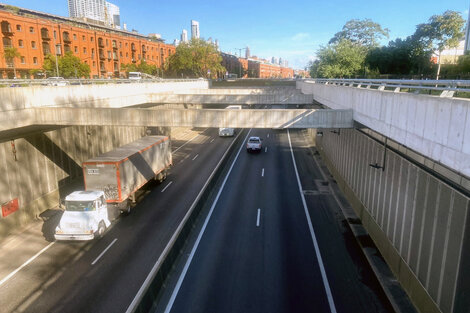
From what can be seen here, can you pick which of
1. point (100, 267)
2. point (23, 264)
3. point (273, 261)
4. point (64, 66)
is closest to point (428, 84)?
point (273, 261)

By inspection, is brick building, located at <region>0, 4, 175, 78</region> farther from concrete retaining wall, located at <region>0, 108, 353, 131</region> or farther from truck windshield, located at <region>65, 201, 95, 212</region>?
truck windshield, located at <region>65, 201, 95, 212</region>

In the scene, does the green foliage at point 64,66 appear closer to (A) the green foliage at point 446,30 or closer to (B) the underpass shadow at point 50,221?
(B) the underpass shadow at point 50,221

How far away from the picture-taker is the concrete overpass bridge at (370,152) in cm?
995

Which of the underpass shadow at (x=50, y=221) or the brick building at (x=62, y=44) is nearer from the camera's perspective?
the underpass shadow at (x=50, y=221)

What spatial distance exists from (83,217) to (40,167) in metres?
7.30

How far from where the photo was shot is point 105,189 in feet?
67.9

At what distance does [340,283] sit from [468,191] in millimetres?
7045

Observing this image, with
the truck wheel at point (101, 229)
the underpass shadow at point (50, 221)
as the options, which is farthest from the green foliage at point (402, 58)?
the underpass shadow at point (50, 221)

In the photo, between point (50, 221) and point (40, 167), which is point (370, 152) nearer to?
point (50, 221)

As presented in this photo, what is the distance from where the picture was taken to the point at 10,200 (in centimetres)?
1980

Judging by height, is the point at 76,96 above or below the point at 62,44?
below

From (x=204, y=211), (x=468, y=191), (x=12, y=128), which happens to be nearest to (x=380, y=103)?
(x=468, y=191)

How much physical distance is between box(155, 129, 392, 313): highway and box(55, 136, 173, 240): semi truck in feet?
18.6

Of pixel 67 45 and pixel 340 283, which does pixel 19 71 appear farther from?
pixel 340 283
